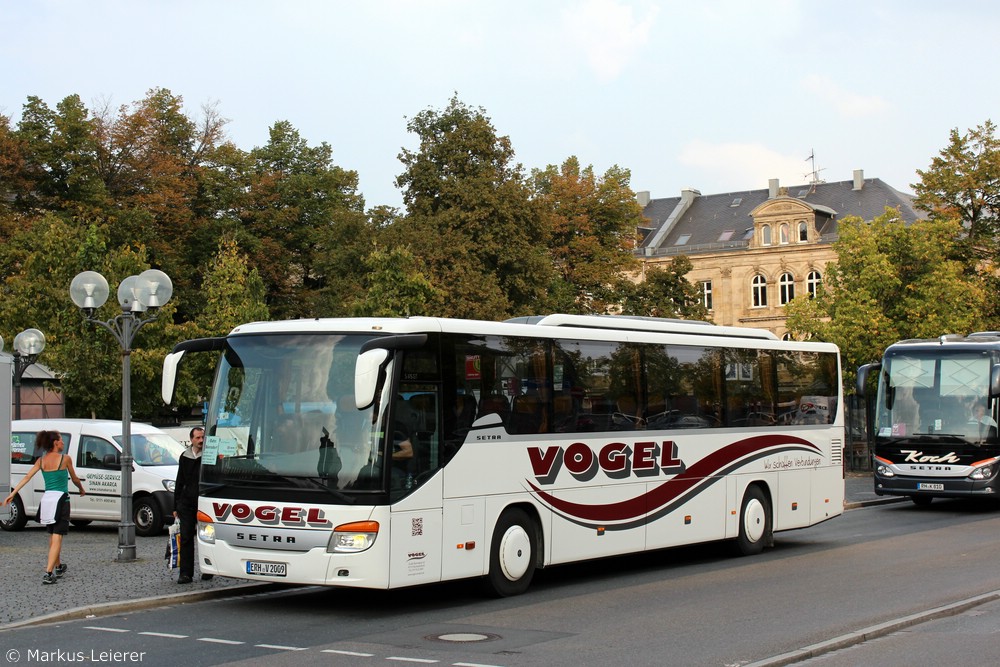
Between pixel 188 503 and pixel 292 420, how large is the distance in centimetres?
293

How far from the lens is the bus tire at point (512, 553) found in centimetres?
1349

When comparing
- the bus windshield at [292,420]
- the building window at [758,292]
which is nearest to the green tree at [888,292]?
the bus windshield at [292,420]

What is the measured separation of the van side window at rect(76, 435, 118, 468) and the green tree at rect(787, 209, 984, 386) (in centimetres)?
2950

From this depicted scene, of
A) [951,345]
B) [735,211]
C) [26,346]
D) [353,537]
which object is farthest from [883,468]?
[735,211]

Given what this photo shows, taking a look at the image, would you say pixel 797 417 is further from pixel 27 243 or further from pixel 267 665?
pixel 27 243

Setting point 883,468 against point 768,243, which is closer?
point 883,468

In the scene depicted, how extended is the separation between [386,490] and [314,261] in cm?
4857

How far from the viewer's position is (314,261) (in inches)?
2356

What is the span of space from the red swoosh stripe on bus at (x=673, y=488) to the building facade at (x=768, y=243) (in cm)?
6913

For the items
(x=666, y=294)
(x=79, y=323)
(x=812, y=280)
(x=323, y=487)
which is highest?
(x=812, y=280)

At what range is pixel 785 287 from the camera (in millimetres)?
90750

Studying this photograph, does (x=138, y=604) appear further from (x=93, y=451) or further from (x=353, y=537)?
(x=93, y=451)

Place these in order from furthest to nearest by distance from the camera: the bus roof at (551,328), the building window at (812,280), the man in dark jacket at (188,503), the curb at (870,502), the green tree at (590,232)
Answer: the building window at (812,280) → the green tree at (590,232) → the curb at (870,502) → the man in dark jacket at (188,503) → the bus roof at (551,328)

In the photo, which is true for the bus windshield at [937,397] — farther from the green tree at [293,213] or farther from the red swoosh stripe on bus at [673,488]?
the green tree at [293,213]
